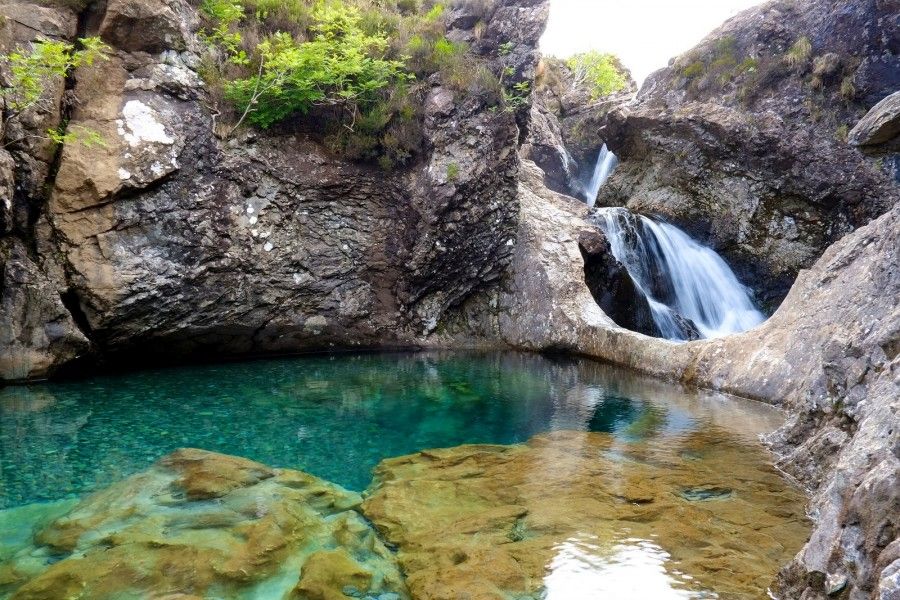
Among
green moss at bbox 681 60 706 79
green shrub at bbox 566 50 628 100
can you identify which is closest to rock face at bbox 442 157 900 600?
green moss at bbox 681 60 706 79

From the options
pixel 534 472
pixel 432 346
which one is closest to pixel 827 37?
pixel 432 346

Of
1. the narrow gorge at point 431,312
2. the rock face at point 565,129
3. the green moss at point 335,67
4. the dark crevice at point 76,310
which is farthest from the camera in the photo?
the rock face at point 565,129

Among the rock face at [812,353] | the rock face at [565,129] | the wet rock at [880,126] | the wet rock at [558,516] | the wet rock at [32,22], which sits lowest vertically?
the wet rock at [558,516]

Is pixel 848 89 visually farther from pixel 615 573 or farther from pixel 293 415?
pixel 615 573

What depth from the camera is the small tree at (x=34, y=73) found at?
7.30 metres

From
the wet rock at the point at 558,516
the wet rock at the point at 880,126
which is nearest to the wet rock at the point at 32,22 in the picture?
the wet rock at the point at 558,516

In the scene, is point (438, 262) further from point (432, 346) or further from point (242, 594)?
point (242, 594)

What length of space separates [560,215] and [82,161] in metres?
9.60

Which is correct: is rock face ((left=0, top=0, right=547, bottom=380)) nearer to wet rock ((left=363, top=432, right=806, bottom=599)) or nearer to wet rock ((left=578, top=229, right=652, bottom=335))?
wet rock ((left=578, top=229, right=652, bottom=335))

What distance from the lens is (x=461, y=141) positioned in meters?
12.7

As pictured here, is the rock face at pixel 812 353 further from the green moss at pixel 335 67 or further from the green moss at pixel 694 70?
the green moss at pixel 694 70

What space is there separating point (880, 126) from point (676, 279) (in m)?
9.63

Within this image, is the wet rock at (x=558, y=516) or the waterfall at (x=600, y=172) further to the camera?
the waterfall at (x=600, y=172)

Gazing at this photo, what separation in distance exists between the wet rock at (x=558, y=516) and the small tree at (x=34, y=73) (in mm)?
6446
